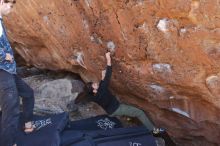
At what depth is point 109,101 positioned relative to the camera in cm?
385

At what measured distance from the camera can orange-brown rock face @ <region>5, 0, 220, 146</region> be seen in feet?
10.3

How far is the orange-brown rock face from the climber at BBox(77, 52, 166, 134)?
4.0 inches

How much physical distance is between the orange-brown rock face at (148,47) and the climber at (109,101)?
0.33 feet

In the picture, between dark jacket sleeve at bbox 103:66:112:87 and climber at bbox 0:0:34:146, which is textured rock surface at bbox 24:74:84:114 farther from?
climber at bbox 0:0:34:146

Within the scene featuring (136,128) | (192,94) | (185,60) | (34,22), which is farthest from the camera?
(34,22)

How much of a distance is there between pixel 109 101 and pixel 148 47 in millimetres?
694

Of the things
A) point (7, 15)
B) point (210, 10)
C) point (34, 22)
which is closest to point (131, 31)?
point (210, 10)

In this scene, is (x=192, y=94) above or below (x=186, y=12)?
below

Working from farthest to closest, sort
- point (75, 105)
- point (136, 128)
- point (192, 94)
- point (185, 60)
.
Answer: point (75, 105) → point (136, 128) → point (192, 94) → point (185, 60)

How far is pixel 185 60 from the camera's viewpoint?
10.8 ft

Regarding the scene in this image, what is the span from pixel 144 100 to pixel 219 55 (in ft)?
3.39

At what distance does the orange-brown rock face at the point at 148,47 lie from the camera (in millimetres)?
3148

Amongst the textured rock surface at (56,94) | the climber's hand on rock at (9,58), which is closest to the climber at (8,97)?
the climber's hand on rock at (9,58)

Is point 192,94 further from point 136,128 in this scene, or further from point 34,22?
point 34,22
